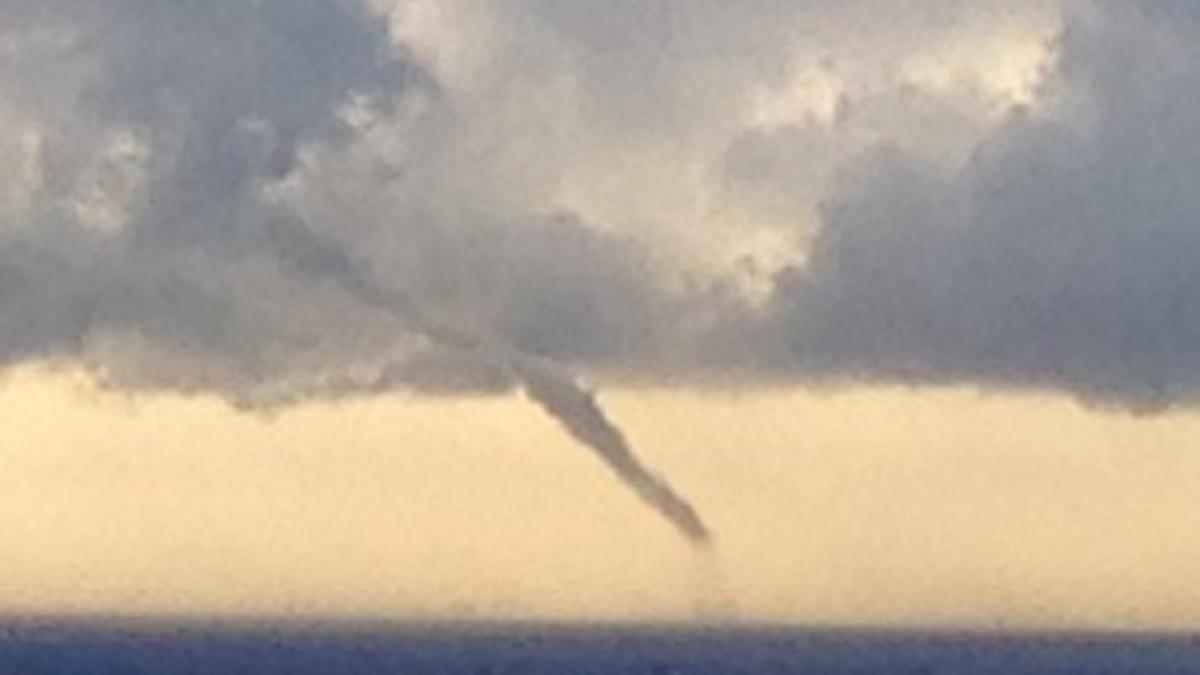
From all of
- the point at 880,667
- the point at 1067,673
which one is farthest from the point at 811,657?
the point at 1067,673

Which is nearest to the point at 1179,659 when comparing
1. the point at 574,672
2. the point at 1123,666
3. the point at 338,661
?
the point at 1123,666

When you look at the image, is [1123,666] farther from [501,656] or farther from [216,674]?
[216,674]

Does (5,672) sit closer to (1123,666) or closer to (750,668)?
(750,668)

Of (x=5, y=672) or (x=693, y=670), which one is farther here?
(x=693, y=670)

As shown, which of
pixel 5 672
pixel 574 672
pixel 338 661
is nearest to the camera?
pixel 5 672

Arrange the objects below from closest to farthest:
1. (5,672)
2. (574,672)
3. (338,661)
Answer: (5,672) → (574,672) → (338,661)

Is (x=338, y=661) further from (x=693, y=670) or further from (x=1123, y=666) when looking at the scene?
(x=1123, y=666)

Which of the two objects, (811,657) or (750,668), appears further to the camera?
(811,657)
